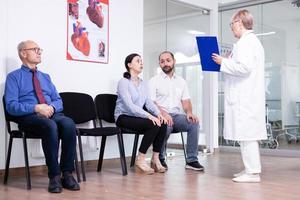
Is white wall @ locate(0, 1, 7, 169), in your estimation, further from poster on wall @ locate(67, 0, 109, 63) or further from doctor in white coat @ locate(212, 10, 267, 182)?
doctor in white coat @ locate(212, 10, 267, 182)

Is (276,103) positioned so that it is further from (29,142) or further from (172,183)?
(29,142)

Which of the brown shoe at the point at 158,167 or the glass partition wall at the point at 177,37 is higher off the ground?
the glass partition wall at the point at 177,37

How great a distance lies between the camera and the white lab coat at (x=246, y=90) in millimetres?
3316

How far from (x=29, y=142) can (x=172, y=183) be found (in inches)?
57.1

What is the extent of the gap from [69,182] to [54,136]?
0.37 m

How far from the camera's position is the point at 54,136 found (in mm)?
2945

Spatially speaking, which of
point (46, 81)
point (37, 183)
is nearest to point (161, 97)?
point (46, 81)

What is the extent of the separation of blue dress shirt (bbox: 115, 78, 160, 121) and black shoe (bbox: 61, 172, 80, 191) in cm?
99

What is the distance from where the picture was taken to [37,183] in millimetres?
3266

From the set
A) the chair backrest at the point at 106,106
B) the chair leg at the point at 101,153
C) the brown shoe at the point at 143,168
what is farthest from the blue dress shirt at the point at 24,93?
the brown shoe at the point at 143,168

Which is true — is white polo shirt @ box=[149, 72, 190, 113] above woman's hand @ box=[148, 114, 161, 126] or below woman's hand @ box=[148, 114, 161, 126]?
above

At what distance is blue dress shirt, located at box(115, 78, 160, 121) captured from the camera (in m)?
3.78

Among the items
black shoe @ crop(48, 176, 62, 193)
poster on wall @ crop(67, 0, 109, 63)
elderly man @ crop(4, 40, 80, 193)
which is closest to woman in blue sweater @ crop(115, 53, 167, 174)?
poster on wall @ crop(67, 0, 109, 63)

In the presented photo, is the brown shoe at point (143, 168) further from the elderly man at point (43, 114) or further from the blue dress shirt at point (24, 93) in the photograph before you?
the blue dress shirt at point (24, 93)
